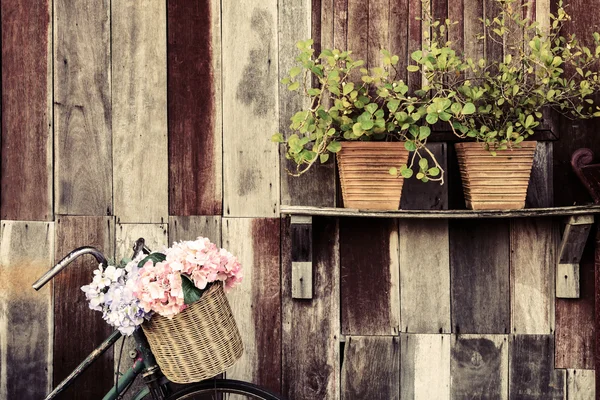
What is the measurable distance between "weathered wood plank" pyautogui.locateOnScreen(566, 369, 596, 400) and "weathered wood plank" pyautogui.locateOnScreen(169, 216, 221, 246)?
1613mm

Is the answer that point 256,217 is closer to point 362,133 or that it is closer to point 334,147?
point 334,147

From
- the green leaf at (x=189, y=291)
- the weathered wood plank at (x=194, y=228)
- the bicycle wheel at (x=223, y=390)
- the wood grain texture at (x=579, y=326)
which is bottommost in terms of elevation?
the bicycle wheel at (x=223, y=390)

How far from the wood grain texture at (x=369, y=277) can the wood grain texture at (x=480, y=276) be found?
0.84 feet

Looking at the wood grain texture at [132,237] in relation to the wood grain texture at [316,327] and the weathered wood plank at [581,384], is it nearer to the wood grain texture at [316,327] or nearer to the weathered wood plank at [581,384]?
the wood grain texture at [316,327]

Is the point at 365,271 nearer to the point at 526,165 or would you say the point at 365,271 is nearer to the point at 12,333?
the point at 526,165

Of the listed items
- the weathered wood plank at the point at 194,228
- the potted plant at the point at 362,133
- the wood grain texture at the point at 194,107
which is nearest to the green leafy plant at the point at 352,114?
the potted plant at the point at 362,133

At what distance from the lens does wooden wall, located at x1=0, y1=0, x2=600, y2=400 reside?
243 centimetres

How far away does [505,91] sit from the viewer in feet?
7.38

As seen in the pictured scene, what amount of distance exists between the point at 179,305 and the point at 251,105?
103 centimetres

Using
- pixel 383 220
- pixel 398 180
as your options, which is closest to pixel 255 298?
pixel 383 220

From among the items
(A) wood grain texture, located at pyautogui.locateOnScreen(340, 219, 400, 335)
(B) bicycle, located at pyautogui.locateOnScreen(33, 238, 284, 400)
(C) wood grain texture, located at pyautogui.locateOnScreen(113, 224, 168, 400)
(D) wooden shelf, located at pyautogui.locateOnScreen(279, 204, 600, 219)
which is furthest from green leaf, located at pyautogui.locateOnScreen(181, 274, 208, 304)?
(A) wood grain texture, located at pyautogui.locateOnScreen(340, 219, 400, 335)

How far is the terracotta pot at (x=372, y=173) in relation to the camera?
225cm

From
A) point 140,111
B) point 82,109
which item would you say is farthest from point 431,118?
point 82,109

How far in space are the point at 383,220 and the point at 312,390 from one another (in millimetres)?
801
